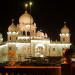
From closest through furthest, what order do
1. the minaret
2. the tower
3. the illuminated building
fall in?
the illuminated building < the tower < the minaret

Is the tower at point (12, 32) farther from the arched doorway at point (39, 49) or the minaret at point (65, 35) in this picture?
the minaret at point (65, 35)

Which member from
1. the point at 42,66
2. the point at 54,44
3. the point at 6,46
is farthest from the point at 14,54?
the point at 42,66

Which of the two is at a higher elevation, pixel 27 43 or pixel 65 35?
pixel 65 35

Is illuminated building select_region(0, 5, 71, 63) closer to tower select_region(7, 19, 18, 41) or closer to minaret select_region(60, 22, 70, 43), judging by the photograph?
tower select_region(7, 19, 18, 41)

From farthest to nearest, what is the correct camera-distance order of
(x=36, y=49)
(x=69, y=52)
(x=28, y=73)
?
(x=36, y=49)
(x=28, y=73)
(x=69, y=52)

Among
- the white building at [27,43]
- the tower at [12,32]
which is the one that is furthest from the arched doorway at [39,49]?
the tower at [12,32]

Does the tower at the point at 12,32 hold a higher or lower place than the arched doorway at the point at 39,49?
higher

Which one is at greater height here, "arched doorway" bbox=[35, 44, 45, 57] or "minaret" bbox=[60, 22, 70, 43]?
"minaret" bbox=[60, 22, 70, 43]

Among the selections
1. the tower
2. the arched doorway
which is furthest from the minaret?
the tower

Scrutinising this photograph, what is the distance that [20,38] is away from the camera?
29.3 metres

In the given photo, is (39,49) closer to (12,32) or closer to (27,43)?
(27,43)

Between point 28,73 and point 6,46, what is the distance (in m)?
24.2

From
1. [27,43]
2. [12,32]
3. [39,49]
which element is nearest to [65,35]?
[39,49]

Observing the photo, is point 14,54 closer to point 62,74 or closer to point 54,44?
point 54,44
